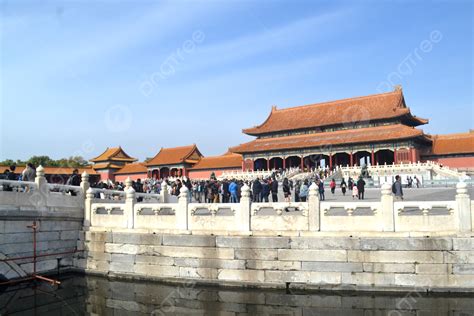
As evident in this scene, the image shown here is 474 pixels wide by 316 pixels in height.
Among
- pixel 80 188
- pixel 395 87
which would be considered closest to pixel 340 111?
pixel 395 87

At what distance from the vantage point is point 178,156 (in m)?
61.5

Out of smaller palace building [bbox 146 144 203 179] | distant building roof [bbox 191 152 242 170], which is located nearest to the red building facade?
distant building roof [bbox 191 152 242 170]

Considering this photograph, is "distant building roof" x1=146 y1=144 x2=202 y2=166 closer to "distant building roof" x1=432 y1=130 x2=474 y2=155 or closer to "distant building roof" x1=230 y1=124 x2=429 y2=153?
"distant building roof" x1=230 y1=124 x2=429 y2=153

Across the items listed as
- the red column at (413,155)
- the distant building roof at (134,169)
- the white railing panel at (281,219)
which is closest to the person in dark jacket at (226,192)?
the white railing panel at (281,219)

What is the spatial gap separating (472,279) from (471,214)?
1460mm

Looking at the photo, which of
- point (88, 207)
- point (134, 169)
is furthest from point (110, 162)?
point (88, 207)

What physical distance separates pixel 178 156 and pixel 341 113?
2311 centimetres

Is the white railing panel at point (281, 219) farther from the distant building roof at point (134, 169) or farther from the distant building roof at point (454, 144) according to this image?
the distant building roof at point (134, 169)

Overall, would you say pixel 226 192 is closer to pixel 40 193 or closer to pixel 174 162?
pixel 40 193

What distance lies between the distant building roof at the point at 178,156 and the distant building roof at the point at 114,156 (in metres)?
8.45

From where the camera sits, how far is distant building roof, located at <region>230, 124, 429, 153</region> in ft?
146

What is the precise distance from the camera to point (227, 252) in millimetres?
11539

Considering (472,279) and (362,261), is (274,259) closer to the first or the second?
(362,261)

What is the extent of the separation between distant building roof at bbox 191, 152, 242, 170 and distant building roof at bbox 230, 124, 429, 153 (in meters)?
2.24
